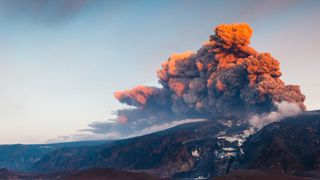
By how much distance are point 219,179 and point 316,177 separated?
53645mm

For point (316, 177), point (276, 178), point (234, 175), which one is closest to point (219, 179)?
point (234, 175)

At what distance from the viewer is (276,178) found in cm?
17438

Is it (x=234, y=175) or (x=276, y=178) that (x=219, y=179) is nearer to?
(x=234, y=175)

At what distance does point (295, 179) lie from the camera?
17750 centimetres

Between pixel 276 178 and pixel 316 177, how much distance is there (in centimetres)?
3020

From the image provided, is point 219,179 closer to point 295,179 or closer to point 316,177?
point 295,179

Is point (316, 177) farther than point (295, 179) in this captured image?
Yes

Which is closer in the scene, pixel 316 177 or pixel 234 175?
pixel 234 175

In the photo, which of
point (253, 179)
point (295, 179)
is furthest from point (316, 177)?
point (253, 179)

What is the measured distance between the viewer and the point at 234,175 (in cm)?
17425

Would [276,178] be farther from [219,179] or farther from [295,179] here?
[219,179]

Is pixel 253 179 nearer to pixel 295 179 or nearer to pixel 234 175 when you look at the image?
pixel 234 175

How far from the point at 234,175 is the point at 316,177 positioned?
46115 mm

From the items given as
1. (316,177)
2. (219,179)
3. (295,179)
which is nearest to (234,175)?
(219,179)
